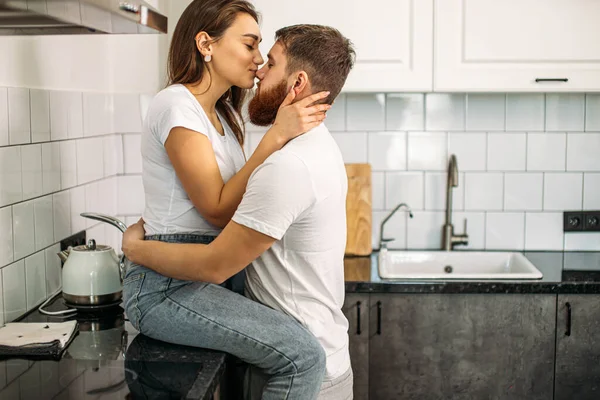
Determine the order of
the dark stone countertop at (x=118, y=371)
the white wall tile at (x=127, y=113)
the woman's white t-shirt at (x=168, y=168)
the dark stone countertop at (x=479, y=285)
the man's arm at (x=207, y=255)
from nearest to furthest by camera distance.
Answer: the dark stone countertop at (x=118, y=371) → the man's arm at (x=207, y=255) → the woman's white t-shirt at (x=168, y=168) → the dark stone countertop at (x=479, y=285) → the white wall tile at (x=127, y=113)

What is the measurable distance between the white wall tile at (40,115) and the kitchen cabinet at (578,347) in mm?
1708

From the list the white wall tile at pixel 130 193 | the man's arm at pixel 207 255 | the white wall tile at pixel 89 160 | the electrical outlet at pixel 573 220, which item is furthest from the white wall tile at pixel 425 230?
the man's arm at pixel 207 255

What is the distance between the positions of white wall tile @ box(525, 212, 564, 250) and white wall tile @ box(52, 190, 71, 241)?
177 centimetres

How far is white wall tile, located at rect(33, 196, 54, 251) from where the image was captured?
2.24m

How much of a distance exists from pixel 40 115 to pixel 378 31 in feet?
3.91

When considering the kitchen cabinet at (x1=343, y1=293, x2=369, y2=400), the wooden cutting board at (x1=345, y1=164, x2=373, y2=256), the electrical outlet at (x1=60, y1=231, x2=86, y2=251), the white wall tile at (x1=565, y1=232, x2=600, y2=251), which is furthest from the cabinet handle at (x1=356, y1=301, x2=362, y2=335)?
the white wall tile at (x1=565, y1=232, x2=600, y2=251)

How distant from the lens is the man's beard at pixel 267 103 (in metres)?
1.87

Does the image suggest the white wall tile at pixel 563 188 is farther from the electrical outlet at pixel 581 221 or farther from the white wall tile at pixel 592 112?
the white wall tile at pixel 592 112

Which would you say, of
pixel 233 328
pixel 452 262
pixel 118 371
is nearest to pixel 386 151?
pixel 452 262

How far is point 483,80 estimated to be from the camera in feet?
9.12

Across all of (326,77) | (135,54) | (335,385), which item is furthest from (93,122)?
(335,385)

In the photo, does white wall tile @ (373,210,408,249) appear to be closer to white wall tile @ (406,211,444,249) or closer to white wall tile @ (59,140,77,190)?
white wall tile @ (406,211,444,249)

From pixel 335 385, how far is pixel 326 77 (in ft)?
2.39

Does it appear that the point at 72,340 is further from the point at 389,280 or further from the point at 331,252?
the point at 389,280
